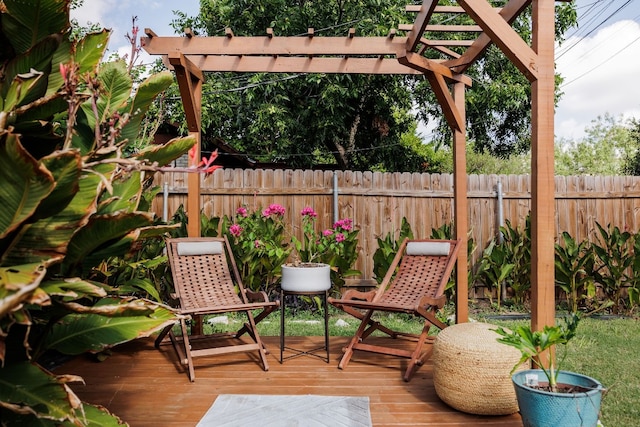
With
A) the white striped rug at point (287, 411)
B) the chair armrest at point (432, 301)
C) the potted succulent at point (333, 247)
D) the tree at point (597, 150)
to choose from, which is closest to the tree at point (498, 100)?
the potted succulent at point (333, 247)

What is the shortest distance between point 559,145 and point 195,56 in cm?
3585

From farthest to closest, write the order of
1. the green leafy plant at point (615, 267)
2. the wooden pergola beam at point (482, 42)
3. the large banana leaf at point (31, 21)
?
the green leafy plant at point (615, 267)
the wooden pergola beam at point (482, 42)
the large banana leaf at point (31, 21)

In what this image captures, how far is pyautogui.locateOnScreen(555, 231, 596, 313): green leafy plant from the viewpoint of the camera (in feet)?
20.7

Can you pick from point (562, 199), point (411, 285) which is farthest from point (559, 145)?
point (411, 285)

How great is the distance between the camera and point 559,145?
35.9 meters

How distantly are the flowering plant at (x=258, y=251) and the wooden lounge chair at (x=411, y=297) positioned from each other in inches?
72.7

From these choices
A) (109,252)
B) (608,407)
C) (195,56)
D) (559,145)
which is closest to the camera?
(109,252)

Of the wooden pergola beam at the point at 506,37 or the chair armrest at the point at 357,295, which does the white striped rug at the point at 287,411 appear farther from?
the wooden pergola beam at the point at 506,37

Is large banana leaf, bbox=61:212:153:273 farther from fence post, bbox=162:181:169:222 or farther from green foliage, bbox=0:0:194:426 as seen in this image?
fence post, bbox=162:181:169:222

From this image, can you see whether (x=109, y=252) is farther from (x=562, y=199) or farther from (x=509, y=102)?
(x=509, y=102)

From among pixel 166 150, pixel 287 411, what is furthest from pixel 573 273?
pixel 166 150

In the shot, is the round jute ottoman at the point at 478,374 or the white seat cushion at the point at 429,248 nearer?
the round jute ottoman at the point at 478,374

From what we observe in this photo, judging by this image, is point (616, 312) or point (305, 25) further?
point (305, 25)

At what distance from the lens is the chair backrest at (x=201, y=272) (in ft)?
13.3
